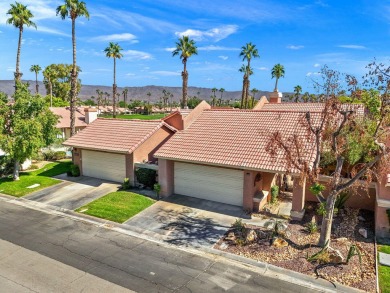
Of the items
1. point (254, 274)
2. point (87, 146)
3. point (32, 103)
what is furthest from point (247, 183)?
point (32, 103)

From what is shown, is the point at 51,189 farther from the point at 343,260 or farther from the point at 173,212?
the point at 343,260

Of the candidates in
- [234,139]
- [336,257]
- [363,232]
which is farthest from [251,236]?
[234,139]

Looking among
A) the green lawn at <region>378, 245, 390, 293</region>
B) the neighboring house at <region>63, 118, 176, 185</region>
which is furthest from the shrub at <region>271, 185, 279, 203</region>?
the neighboring house at <region>63, 118, 176, 185</region>

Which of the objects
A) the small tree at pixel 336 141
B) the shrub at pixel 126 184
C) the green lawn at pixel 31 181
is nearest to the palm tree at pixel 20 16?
the green lawn at pixel 31 181

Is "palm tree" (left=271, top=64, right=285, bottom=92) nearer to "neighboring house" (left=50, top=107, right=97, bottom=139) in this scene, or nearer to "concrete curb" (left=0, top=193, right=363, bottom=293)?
"neighboring house" (left=50, top=107, right=97, bottom=139)

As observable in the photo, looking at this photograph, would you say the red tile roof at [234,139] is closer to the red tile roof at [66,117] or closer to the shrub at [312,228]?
the shrub at [312,228]
